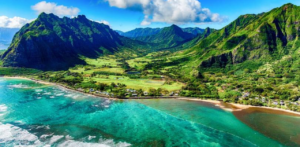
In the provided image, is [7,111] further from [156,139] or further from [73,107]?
[156,139]

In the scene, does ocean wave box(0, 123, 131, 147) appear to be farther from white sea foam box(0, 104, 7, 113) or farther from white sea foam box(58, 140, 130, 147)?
white sea foam box(0, 104, 7, 113)

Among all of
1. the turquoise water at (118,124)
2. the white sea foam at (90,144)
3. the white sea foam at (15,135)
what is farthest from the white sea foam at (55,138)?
the white sea foam at (15,135)

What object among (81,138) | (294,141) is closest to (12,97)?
(81,138)

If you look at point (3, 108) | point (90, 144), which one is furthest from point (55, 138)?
point (3, 108)

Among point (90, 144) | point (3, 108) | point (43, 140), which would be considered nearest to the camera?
point (90, 144)

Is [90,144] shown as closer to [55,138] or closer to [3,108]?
[55,138]

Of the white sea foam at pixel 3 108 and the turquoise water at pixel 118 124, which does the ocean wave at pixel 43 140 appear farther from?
the white sea foam at pixel 3 108

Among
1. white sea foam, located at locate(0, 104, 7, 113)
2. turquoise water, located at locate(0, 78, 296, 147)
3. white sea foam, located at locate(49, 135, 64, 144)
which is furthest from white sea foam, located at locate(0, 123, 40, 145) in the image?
white sea foam, located at locate(0, 104, 7, 113)

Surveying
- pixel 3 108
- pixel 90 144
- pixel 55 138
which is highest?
pixel 3 108
